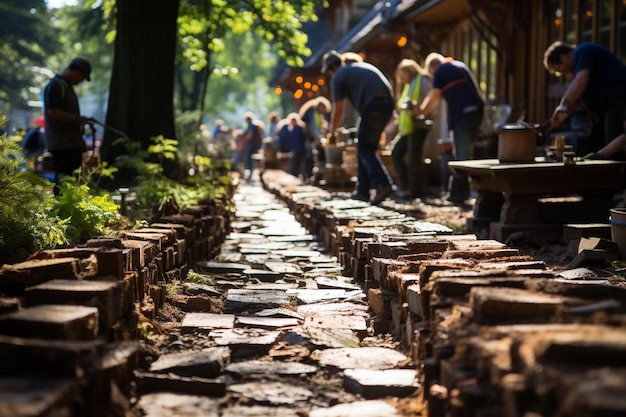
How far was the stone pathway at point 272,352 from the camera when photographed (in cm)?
358

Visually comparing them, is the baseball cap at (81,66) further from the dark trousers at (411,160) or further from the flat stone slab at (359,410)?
the flat stone slab at (359,410)

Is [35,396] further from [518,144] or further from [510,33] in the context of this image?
[510,33]

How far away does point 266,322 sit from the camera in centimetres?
497

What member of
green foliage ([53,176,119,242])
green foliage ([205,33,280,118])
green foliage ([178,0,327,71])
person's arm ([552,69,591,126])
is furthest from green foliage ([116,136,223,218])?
green foliage ([205,33,280,118])

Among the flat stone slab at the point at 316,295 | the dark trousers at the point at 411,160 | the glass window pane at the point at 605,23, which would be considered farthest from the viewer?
the dark trousers at the point at 411,160

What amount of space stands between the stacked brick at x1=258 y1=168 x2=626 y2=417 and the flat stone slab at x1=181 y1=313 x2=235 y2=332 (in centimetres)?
77

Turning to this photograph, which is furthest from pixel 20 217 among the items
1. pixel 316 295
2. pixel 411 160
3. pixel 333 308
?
pixel 411 160

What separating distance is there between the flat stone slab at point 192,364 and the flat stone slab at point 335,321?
98cm

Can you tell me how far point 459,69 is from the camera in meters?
10.9

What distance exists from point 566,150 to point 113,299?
17.6ft

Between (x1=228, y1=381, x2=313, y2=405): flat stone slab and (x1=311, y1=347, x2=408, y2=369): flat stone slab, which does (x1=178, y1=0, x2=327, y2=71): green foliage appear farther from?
(x1=228, y1=381, x2=313, y2=405): flat stone slab

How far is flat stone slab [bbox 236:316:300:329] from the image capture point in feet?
16.1

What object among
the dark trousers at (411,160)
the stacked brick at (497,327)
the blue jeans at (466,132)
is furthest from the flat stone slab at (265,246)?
the dark trousers at (411,160)

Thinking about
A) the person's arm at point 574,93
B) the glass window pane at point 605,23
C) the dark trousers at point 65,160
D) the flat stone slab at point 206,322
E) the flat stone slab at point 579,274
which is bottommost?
the flat stone slab at point 206,322
